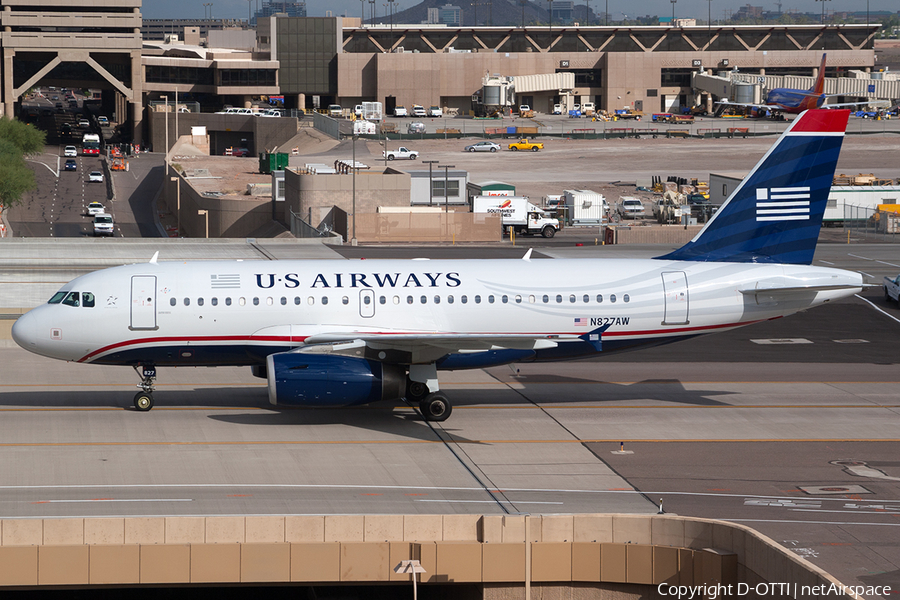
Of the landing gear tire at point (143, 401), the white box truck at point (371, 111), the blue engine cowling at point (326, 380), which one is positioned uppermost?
the white box truck at point (371, 111)

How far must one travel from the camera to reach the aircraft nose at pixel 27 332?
104ft

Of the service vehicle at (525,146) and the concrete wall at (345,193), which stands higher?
the service vehicle at (525,146)

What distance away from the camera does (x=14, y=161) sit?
120812mm

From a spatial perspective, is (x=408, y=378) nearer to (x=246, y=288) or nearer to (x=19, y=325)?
(x=246, y=288)

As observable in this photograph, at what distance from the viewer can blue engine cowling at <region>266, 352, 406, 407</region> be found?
3017 centimetres

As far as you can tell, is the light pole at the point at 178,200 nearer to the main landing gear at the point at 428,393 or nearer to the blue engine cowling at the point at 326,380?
the main landing gear at the point at 428,393

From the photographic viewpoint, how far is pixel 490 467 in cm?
2836

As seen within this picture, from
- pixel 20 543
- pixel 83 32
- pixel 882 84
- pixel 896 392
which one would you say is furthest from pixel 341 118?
pixel 20 543

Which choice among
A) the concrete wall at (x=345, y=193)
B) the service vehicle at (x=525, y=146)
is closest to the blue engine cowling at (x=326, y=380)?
the concrete wall at (x=345, y=193)

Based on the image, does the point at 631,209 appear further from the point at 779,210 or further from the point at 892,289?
the point at 779,210
